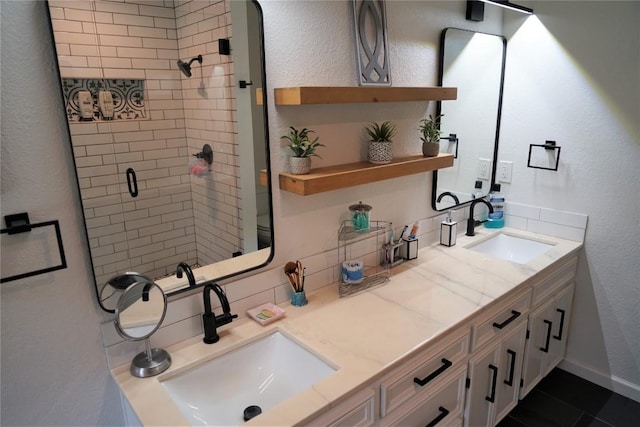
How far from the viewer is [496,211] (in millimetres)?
2641

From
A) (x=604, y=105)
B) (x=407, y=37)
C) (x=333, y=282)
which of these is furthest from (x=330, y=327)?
(x=604, y=105)

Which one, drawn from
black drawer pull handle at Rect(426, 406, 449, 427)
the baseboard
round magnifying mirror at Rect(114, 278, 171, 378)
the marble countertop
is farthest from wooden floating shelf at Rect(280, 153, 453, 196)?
the baseboard

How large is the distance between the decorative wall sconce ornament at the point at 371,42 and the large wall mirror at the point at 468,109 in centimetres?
46

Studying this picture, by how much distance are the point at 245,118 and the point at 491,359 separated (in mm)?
1478

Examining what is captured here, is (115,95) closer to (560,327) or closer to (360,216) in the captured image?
(360,216)

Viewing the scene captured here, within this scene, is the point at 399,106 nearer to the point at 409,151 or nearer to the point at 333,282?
the point at 409,151

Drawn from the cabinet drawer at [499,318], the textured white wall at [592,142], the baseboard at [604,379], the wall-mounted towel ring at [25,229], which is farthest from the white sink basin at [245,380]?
the baseboard at [604,379]

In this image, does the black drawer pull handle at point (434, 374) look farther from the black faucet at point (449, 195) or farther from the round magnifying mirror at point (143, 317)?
the black faucet at point (449, 195)

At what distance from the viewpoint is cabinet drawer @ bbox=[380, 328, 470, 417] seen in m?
1.37

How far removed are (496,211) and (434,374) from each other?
1.45 m

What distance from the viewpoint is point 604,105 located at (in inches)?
85.7

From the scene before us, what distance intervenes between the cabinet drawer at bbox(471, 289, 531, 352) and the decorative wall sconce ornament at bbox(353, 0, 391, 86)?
1102 millimetres

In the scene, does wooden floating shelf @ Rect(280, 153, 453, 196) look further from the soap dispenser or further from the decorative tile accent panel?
the decorative tile accent panel

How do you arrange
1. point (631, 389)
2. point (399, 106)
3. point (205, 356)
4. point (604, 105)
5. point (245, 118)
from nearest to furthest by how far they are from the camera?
point (205, 356), point (245, 118), point (399, 106), point (604, 105), point (631, 389)
